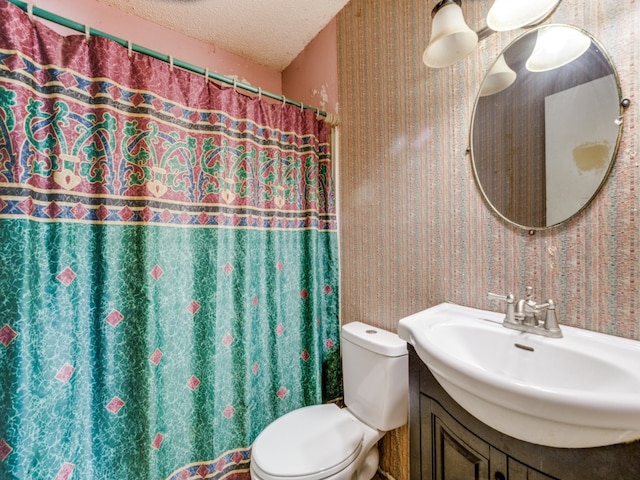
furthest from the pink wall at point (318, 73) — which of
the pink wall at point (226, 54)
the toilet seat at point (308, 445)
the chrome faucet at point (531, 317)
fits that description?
the toilet seat at point (308, 445)

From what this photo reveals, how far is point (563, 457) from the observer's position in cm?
50

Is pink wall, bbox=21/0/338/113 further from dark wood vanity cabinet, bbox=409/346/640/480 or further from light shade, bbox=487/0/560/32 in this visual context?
dark wood vanity cabinet, bbox=409/346/640/480

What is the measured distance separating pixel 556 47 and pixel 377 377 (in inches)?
48.2

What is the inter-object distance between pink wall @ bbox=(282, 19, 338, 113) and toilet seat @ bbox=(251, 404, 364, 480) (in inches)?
62.1

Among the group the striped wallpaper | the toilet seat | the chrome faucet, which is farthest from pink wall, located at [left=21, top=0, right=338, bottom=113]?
the toilet seat

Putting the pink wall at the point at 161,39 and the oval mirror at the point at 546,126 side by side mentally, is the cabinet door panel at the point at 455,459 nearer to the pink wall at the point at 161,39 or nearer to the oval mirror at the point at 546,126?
the oval mirror at the point at 546,126

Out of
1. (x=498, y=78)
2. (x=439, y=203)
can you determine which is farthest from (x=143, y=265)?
(x=498, y=78)

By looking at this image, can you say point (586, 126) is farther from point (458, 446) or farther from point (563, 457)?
point (458, 446)

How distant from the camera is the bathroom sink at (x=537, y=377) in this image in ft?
1.37

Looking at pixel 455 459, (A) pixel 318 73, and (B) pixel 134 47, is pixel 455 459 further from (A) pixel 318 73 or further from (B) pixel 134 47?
(A) pixel 318 73

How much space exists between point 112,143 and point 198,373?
98 cm

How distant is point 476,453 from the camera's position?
62 centimetres

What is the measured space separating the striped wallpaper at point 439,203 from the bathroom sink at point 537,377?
13cm

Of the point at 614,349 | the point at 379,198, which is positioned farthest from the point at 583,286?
the point at 379,198
